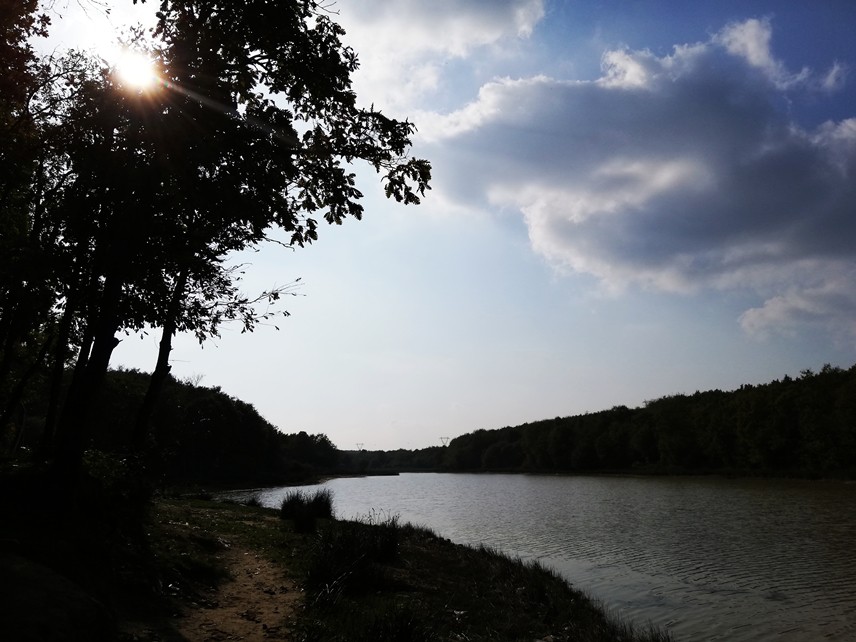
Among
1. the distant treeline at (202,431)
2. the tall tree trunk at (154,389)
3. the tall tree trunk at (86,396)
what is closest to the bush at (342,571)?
the tall tree trunk at (86,396)

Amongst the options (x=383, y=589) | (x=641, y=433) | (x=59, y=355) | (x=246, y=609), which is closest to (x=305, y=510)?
(x=383, y=589)

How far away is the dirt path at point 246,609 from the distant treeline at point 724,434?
65681 millimetres

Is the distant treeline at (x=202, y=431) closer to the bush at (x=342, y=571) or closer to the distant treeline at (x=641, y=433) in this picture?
the distant treeline at (x=641, y=433)

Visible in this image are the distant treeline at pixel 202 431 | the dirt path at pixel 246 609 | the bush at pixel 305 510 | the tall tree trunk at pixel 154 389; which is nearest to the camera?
the dirt path at pixel 246 609

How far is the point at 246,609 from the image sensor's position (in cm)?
852

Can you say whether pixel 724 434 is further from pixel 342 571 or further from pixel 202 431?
pixel 342 571

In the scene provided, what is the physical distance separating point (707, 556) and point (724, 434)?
239ft

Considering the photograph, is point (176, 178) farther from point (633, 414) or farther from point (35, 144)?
point (633, 414)

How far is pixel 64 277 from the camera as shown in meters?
10.4

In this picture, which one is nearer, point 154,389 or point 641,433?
point 154,389

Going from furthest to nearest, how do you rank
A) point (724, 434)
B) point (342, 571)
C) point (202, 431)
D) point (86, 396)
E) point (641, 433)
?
point (641, 433)
point (724, 434)
point (202, 431)
point (342, 571)
point (86, 396)

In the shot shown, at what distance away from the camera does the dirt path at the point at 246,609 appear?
7.35 m

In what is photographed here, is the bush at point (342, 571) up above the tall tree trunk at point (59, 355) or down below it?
below

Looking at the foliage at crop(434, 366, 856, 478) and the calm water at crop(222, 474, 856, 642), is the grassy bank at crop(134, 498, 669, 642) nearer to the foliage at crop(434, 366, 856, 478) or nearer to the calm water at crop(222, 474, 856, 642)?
the calm water at crop(222, 474, 856, 642)
